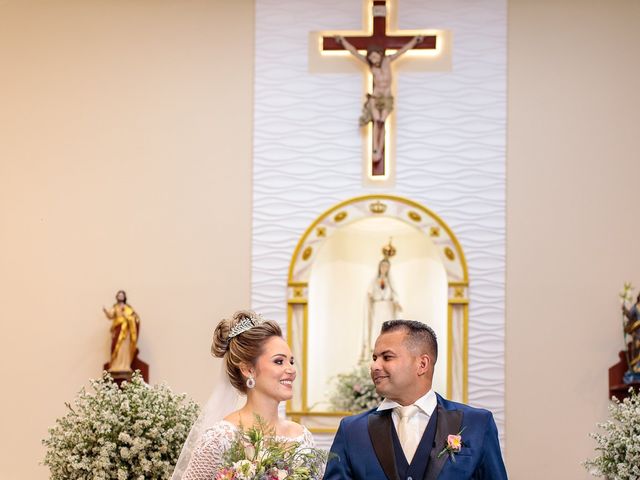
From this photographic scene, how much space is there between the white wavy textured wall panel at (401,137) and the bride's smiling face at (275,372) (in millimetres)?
5046

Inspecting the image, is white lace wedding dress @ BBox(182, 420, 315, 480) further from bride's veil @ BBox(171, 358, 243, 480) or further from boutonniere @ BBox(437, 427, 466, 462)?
boutonniere @ BBox(437, 427, 466, 462)

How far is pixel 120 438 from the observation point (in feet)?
20.0

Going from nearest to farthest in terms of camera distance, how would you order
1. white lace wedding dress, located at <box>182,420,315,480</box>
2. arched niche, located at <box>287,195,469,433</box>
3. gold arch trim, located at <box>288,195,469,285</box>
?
white lace wedding dress, located at <box>182,420,315,480</box>
arched niche, located at <box>287,195,469,433</box>
gold arch trim, located at <box>288,195,469,285</box>

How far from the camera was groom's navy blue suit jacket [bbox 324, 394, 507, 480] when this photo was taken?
438 cm

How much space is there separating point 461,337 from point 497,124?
193 cm

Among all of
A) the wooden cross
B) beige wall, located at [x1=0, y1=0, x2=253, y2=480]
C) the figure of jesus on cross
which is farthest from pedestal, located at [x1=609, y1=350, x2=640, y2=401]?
beige wall, located at [x1=0, y1=0, x2=253, y2=480]

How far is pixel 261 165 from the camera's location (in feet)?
33.4

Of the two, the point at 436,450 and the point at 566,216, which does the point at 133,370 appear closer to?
the point at 566,216

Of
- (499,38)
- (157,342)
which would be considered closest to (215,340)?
(157,342)

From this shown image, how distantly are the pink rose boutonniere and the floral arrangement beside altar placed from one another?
552 cm

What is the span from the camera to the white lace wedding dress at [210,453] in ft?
15.4

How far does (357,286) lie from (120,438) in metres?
4.95

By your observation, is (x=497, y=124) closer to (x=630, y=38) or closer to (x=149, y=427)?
(x=630, y=38)

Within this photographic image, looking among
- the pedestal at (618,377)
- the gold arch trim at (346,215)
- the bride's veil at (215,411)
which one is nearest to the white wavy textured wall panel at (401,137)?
the gold arch trim at (346,215)
